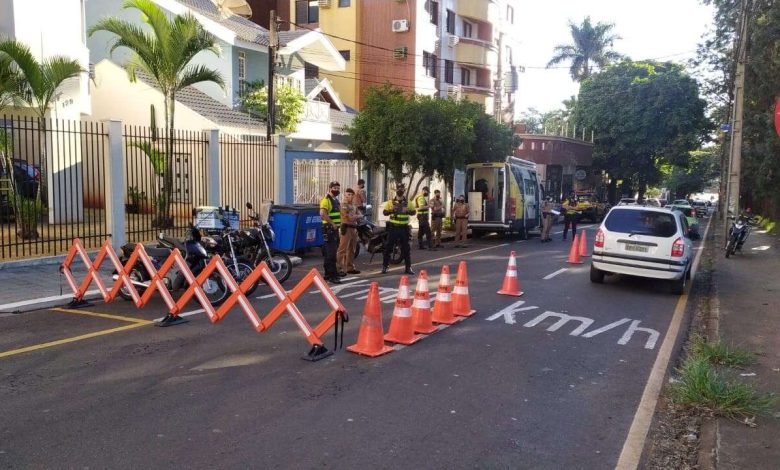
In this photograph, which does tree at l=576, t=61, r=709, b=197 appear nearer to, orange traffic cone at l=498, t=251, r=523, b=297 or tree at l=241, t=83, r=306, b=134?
tree at l=241, t=83, r=306, b=134

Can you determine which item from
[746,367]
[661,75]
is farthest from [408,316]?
[661,75]

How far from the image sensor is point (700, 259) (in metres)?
17.4

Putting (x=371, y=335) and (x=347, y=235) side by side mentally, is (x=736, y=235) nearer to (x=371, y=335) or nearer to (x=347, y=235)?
(x=347, y=235)

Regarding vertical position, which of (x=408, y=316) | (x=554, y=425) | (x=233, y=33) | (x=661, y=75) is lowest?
(x=554, y=425)

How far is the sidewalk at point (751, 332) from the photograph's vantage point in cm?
461

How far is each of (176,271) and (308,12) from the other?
29622 mm

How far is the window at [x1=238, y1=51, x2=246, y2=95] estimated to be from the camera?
23455 mm

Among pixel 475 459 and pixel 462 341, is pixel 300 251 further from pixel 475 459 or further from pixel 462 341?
pixel 475 459

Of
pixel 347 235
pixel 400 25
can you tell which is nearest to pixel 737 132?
pixel 347 235

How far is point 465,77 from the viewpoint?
131ft

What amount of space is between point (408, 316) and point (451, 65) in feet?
108

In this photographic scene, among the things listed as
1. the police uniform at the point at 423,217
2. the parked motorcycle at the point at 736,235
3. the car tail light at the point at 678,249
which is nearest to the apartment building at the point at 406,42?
the police uniform at the point at 423,217

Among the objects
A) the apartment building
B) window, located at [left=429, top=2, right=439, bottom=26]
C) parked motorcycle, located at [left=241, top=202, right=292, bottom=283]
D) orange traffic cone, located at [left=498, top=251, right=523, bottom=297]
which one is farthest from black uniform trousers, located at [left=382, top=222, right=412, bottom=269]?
window, located at [left=429, top=2, right=439, bottom=26]

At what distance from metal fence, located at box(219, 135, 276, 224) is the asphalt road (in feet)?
26.6
